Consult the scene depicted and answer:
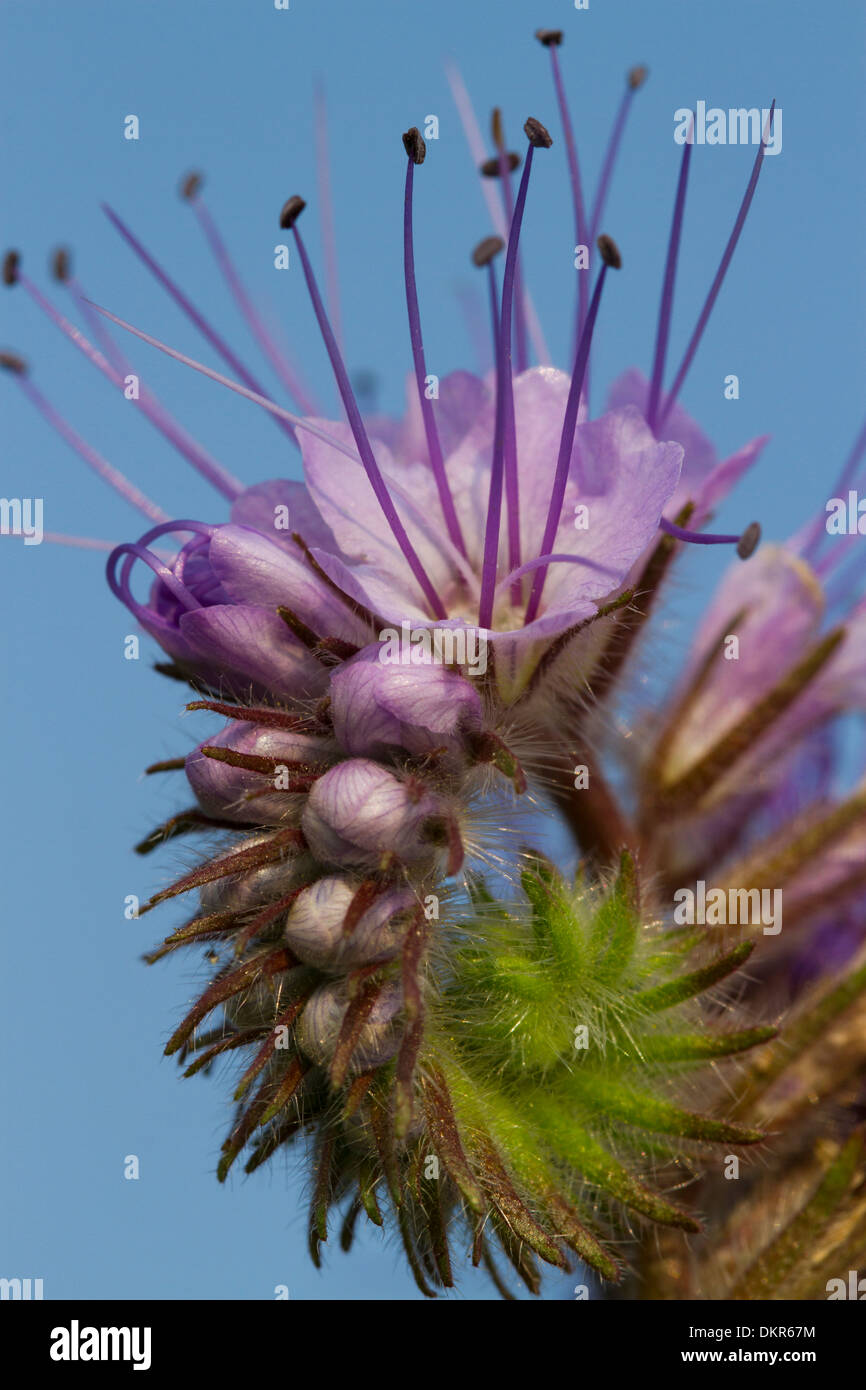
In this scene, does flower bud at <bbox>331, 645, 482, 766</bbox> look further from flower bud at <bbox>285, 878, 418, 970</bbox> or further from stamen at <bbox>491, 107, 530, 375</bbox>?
stamen at <bbox>491, 107, 530, 375</bbox>

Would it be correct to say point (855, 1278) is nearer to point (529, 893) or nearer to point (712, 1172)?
point (712, 1172)

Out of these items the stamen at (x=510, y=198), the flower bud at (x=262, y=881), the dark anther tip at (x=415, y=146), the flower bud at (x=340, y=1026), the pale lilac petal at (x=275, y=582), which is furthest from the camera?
the stamen at (x=510, y=198)

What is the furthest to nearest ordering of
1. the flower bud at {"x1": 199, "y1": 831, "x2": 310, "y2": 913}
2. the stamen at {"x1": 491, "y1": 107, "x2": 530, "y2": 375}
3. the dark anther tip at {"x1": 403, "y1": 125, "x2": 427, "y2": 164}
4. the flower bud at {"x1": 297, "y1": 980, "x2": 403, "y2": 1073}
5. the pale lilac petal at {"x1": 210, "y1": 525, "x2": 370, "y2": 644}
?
1. the stamen at {"x1": 491, "y1": 107, "x2": 530, "y2": 375}
2. the dark anther tip at {"x1": 403, "y1": 125, "x2": 427, "y2": 164}
3. the pale lilac petal at {"x1": 210, "y1": 525, "x2": 370, "y2": 644}
4. the flower bud at {"x1": 199, "y1": 831, "x2": 310, "y2": 913}
5. the flower bud at {"x1": 297, "y1": 980, "x2": 403, "y2": 1073}

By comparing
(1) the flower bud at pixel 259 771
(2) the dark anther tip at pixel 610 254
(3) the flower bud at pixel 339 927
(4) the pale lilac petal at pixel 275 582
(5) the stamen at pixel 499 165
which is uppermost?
(5) the stamen at pixel 499 165

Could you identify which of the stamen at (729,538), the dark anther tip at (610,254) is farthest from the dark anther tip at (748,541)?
the dark anther tip at (610,254)

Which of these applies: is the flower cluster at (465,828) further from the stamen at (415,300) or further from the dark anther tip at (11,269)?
the dark anther tip at (11,269)

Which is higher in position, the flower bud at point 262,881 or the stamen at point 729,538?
the stamen at point 729,538

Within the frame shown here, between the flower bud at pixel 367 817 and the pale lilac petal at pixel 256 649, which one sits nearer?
the flower bud at pixel 367 817

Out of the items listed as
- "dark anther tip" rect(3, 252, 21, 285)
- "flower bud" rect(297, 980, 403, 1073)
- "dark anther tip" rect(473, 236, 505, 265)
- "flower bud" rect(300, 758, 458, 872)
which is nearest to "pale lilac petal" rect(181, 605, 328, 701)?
"flower bud" rect(300, 758, 458, 872)
